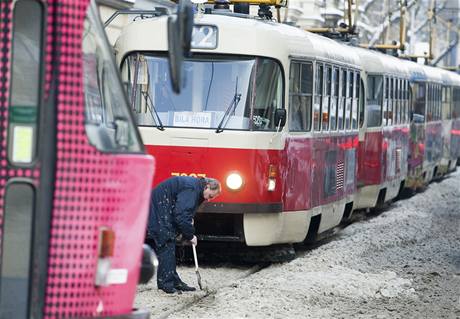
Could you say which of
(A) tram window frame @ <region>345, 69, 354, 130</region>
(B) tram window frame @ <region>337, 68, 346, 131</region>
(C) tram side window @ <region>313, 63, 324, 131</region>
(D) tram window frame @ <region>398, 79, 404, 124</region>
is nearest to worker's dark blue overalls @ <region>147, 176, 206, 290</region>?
(C) tram side window @ <region>313, 63, 324, 131</region>

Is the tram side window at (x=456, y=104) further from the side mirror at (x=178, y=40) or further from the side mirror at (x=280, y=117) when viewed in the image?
the side mirror at (x=178, y=40)

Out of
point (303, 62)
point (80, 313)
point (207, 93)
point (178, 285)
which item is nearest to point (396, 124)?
point (303, 62)

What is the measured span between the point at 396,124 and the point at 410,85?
8.19ft

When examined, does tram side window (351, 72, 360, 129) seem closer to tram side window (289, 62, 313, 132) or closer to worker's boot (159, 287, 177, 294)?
tram side window (289, 62, 313, 132)

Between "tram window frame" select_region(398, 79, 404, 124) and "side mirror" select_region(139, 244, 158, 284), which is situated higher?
"tram window frame" select_region(398, 79, 404, 124)

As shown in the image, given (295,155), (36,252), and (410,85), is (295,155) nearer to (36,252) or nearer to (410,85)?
(36,252)

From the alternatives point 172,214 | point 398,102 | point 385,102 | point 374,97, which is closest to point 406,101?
point 398,102

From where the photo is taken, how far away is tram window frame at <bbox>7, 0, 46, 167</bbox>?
684 cm

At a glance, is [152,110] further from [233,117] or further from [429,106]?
[429,106]

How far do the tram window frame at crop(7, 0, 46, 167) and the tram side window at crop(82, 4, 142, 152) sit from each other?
29 centimetres

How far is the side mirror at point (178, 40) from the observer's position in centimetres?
714

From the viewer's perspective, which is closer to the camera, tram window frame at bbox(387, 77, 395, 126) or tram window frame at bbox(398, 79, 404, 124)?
tram window frame at bbox(387, 77, 395, 126)

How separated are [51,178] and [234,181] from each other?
8086 millimetres

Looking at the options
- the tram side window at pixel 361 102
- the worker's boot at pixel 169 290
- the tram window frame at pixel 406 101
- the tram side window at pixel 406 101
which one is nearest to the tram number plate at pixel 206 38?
the worker's boot at pixel 169 290
